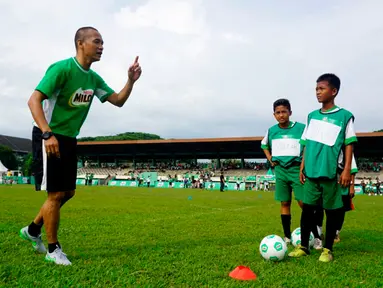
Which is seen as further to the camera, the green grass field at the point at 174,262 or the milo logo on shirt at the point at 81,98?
the milo logo on shirt at the point at 81,98

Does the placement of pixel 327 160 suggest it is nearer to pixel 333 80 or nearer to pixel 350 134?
pixel 350 134

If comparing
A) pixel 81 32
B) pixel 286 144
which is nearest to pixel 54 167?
pixel 81 32

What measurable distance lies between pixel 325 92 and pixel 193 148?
48.1 meters

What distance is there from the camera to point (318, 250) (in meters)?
4.69

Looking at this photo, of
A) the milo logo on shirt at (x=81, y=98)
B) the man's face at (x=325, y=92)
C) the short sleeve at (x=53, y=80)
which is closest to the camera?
the short sleeve at (x=53, y=80)

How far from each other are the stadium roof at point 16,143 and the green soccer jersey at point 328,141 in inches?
3793

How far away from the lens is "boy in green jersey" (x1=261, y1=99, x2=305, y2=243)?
204 inches

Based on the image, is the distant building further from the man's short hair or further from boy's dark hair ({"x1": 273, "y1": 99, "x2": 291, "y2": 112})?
the man's short hair

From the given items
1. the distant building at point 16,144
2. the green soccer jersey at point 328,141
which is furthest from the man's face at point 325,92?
the distant building at point 16,144

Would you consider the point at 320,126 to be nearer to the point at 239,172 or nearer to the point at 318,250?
the point at 318,250

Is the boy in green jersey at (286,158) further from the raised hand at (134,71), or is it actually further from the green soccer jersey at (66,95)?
the green soccer jersey at (66,95)

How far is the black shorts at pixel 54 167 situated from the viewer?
11.6ft

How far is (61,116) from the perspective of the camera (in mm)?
3678

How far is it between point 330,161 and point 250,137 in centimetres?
3989
